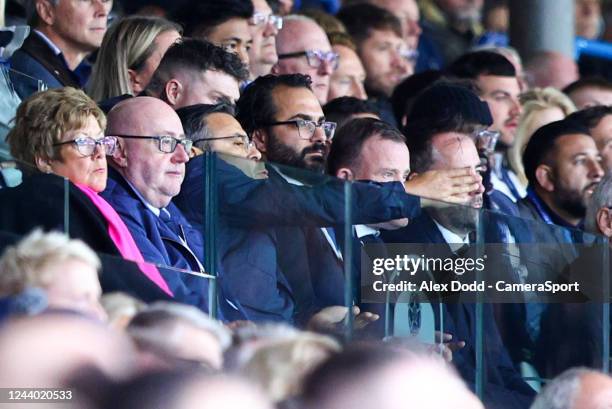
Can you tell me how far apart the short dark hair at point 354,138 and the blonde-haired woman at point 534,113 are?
7.33 ft

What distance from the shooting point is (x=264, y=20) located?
23.2 ft

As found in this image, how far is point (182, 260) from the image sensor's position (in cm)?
485

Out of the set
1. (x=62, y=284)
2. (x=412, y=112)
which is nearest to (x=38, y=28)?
(x=412, y=112)

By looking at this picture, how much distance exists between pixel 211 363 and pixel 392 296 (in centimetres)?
124

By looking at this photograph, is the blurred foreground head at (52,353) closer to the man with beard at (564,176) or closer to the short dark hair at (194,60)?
the short dark hair at (194,60)

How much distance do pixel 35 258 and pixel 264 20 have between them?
154 inches

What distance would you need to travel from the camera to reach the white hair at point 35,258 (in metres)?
3.18

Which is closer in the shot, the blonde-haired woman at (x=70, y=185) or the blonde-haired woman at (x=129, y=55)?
the blonde-haired woman at (x=70, y=185)

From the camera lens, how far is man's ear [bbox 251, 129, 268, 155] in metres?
6.07

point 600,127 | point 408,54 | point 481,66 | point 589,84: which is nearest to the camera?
point 600,127

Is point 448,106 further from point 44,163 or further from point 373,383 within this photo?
point 373,383

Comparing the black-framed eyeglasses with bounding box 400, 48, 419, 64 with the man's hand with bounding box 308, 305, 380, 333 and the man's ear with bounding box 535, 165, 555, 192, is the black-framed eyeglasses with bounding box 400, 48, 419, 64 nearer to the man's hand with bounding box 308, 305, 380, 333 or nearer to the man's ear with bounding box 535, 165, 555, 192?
the man's ear with bounding box 535, 165, 555, 192

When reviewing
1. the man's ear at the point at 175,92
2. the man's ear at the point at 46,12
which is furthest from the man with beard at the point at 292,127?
the man's ear at the point at 46,12

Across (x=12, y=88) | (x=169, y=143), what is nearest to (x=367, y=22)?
(x=12, y=88)
